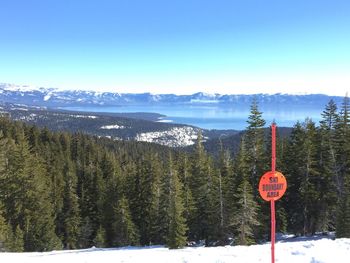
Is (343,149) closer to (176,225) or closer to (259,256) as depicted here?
(176,225)

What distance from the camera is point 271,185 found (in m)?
8.91

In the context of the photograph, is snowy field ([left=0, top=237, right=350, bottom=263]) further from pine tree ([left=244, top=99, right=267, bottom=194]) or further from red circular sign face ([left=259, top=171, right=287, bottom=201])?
pine tree ([left=244, top=99, right=267, bottom=194])

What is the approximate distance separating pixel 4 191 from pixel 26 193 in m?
2.50

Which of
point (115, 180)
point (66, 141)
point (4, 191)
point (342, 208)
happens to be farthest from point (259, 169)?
point (66, 141)

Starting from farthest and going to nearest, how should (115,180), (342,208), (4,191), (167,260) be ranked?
1. (115,180)
2. (4,191)
3. (342,208)
4. (167,260)

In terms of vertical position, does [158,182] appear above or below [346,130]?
below

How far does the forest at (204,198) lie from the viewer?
36156 mm

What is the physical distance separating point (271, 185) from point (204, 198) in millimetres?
32459

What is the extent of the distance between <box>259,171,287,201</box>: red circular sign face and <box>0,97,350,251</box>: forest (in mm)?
23266

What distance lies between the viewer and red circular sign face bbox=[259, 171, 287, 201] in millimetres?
8867

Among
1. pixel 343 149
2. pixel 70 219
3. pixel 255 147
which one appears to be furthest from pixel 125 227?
pixel 343 149

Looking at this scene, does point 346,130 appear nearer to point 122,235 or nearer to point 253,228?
point 253,228

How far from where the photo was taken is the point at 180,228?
35.5 meters

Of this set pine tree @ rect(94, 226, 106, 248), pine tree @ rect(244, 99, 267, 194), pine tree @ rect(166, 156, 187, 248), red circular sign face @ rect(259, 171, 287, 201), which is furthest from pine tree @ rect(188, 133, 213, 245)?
red circular sign face @ rect(259, 171, 287, 201)
